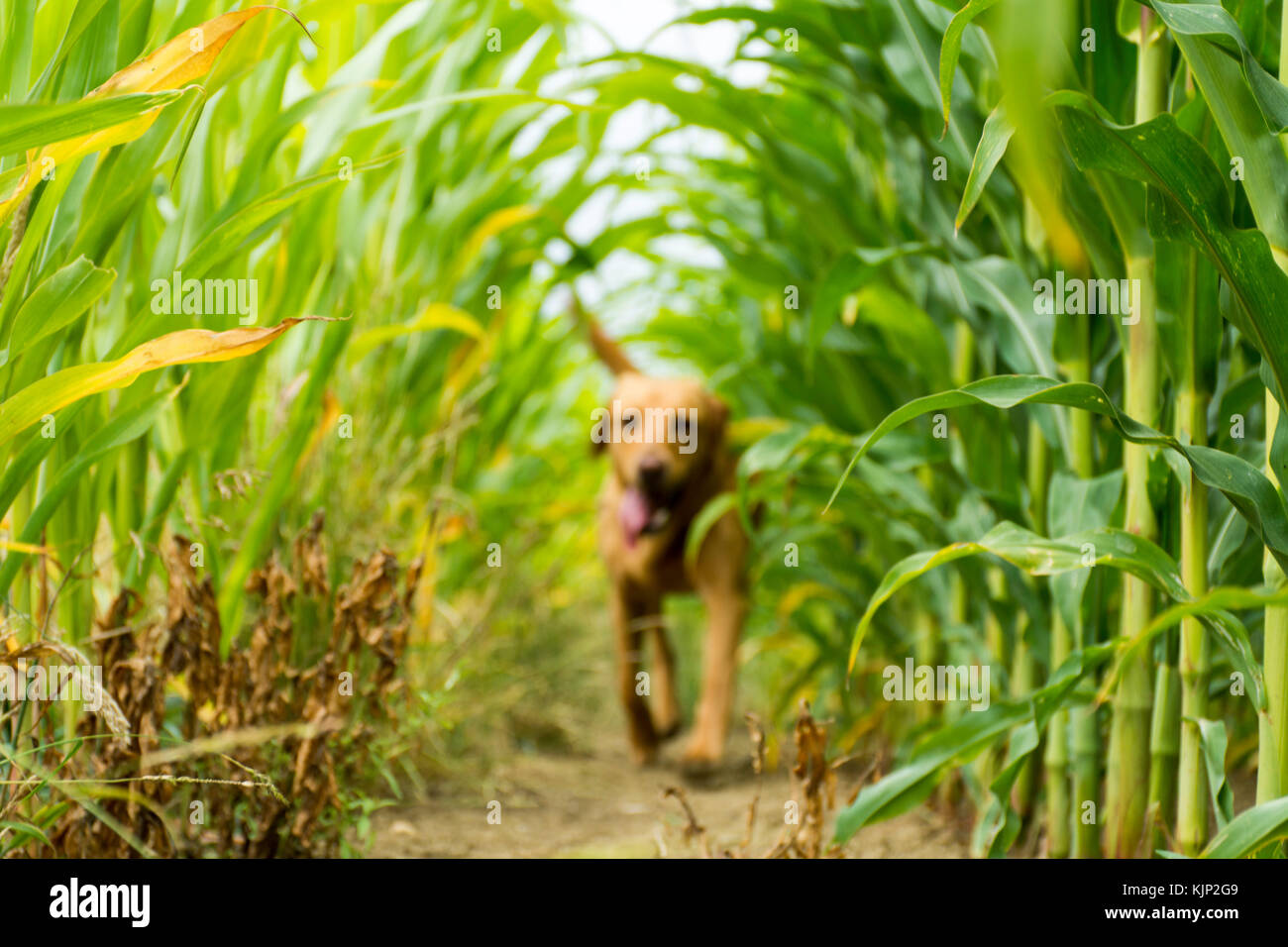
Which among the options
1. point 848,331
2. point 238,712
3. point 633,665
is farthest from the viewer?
point 633,665

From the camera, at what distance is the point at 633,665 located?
2045mm

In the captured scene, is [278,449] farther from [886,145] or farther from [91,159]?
[886,145]

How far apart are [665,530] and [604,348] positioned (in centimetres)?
43

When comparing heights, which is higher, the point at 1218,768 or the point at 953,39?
the point at 953,39

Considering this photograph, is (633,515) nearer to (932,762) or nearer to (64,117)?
(932,762)

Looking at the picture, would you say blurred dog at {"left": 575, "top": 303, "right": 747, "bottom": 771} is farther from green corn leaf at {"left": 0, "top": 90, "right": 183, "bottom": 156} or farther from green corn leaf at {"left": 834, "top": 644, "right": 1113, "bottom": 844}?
green corn leaf at {"left": 0, "top": 90, "right": 183, "bottom": 156}

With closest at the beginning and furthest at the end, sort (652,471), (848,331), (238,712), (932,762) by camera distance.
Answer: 1. (932,762)
2. (238,712)
3. (848,331)
4. (652,471)

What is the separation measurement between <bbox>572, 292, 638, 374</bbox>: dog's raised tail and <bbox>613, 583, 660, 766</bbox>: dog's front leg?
1.54 feet

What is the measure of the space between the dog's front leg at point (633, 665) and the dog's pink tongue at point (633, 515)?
0.19 m

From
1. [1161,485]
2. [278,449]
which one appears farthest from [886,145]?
[278,449]

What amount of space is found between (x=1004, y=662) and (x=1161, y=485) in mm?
451

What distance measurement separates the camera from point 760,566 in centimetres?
199

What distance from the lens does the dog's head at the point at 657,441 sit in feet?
5.72

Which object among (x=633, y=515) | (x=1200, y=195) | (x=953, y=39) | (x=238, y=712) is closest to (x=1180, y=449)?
(x=1200, y=195)
